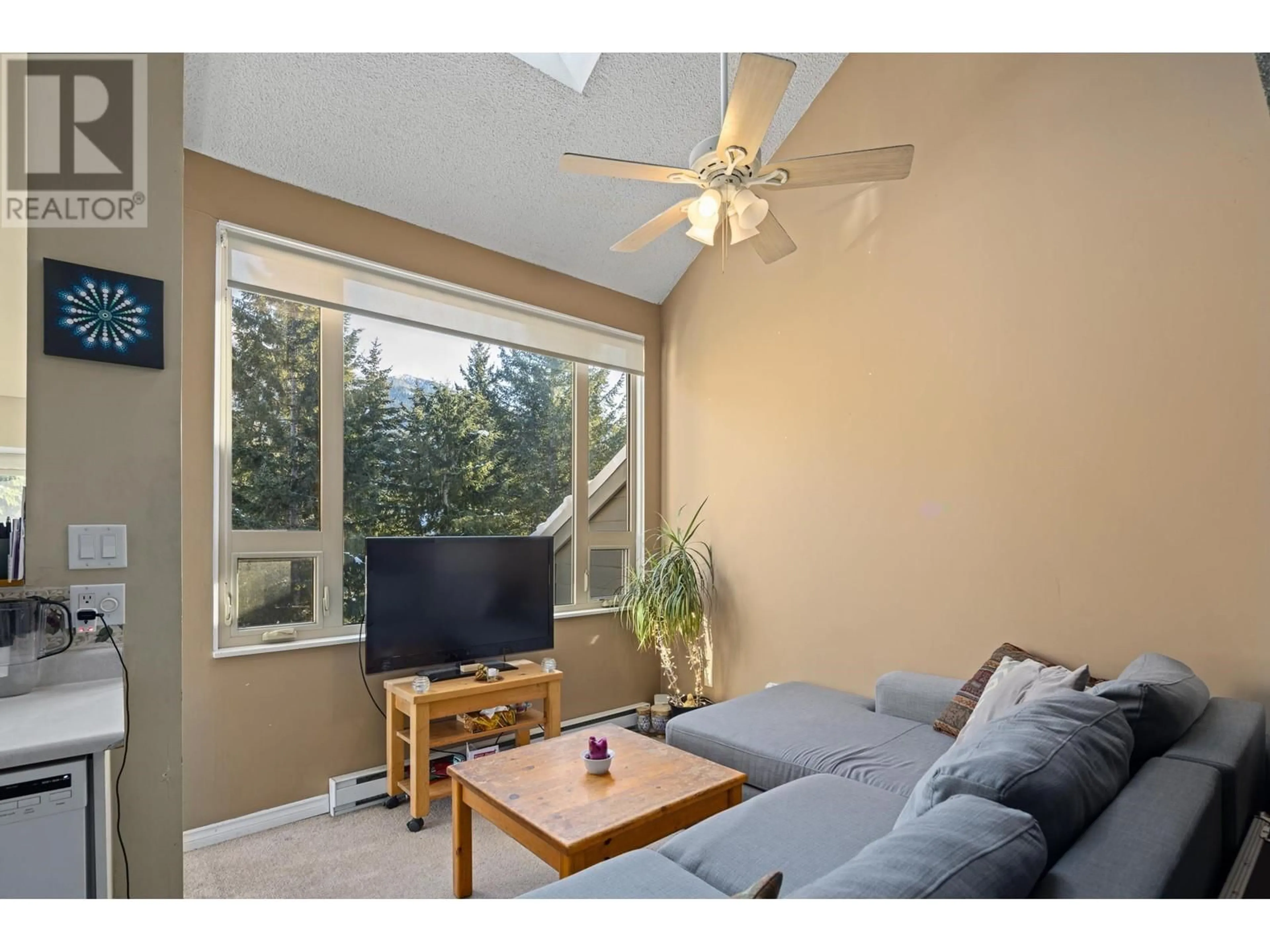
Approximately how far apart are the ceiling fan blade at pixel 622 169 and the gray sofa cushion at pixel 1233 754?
2131 mm

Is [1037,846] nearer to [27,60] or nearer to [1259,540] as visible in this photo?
[1259,540]

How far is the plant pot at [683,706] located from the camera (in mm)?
4039

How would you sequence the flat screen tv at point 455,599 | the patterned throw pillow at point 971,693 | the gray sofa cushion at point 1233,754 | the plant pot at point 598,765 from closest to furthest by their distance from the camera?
the gray sofa cushion at point 1233,754 → the plant pot at point 598,765 → the patterned throw pillow at point 971,693 → the flat screen tv at point 455,599

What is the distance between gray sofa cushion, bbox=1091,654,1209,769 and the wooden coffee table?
1.18 m

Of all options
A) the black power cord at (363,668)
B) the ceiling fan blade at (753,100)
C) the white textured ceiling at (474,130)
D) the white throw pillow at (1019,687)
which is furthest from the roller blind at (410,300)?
the white throw pillow at (1019,687)

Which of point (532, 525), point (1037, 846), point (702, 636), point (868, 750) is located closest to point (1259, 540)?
point (868, 750)

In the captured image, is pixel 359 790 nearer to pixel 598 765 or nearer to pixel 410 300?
pixel 598 765

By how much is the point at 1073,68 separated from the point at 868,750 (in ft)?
9.55

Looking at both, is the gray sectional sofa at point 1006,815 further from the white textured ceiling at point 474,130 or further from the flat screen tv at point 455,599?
the white textured ceiling at point 474,130

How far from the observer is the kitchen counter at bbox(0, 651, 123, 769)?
4.33ft

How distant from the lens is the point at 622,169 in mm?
2236

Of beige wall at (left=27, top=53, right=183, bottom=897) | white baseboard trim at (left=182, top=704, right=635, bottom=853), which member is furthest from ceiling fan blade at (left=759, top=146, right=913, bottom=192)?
white baseboard trim at (left=182, top=704, right=635, bottom=853)

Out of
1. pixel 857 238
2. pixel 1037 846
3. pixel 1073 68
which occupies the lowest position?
pixel 1037 846
